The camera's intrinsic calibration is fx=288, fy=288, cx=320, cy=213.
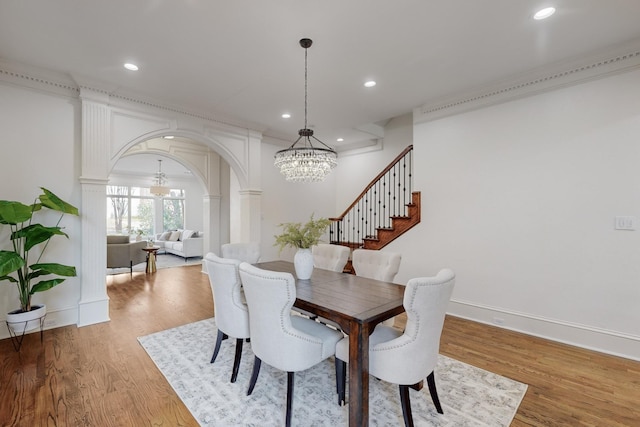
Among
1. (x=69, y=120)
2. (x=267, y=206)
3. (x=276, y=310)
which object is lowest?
(x=276, y=310)

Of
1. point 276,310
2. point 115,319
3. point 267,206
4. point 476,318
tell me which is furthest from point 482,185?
point 115,319

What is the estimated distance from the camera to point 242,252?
139 inches

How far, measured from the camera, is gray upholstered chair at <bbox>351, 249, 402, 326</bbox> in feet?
9.26

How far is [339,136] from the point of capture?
5.97 m

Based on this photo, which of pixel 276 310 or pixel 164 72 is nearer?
pixel 276 310

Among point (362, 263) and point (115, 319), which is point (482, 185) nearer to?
point (362, 263)

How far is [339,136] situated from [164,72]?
3462mm

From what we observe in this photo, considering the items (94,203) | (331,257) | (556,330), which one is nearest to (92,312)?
(94,203)

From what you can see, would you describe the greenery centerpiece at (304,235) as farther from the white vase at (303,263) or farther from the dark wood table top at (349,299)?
the dark wood table top at (349,299)

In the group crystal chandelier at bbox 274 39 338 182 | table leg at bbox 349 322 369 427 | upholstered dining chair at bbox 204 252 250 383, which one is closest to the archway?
crystal chandelier at bbox 274 39 338 182

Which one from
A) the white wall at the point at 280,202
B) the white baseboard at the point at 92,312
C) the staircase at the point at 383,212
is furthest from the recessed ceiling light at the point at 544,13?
the white baseboard at the point at 92,312

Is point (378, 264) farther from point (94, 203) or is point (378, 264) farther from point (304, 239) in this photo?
point (94, 203)

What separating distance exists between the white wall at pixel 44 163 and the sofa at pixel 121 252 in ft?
9.30

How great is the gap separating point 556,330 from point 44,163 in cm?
606
